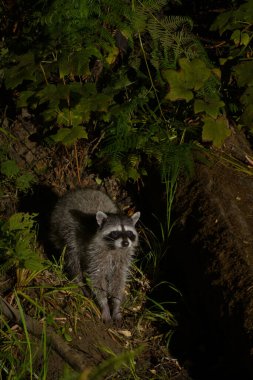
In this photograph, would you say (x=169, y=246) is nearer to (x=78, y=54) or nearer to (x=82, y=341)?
(x=82, y=341)

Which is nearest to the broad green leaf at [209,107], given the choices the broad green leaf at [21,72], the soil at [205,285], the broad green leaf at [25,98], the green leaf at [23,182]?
the soil at [205,285]

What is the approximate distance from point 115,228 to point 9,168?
1561 mm

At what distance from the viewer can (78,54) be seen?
508 centimetres

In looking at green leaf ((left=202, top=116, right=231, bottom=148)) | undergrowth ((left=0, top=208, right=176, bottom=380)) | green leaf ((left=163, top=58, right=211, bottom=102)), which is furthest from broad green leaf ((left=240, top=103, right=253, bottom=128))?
undergrowth ((left=0, top=208, right=176, bottom=380))

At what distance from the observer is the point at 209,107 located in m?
5.11

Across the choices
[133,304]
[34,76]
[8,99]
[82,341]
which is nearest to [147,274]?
[133,304]

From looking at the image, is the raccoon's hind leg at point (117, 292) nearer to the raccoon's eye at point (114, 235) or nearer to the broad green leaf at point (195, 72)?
the raccoon's eye at point (114, 235)

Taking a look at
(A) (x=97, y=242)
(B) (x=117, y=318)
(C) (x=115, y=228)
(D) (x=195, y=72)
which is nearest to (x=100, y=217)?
(C) (x=115, y=228)

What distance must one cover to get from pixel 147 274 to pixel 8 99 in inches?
114

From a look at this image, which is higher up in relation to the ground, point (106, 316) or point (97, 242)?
point (97, 242)

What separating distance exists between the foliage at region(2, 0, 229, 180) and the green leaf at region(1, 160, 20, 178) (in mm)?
634

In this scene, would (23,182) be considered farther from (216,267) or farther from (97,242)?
(216,267)

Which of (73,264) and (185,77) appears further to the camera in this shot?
(73,264)

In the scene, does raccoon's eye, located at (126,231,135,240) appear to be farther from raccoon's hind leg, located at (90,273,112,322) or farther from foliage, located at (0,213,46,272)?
foliage, located at (0,213,46,272)
